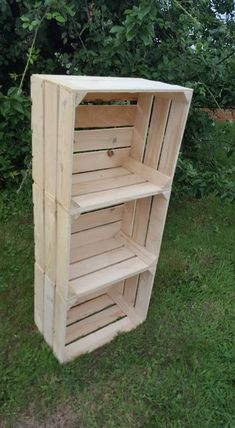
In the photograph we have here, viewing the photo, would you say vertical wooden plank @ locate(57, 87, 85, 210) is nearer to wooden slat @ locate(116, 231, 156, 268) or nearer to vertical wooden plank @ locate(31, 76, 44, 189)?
vertical wooden plank @ locate(31, 76, 44, 189)

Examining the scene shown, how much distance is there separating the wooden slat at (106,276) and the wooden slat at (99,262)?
3 cm

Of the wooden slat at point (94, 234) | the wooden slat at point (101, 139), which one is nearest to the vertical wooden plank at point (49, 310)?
the wooden slat at point (94, 234)

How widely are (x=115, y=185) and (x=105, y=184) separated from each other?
5 centimetres

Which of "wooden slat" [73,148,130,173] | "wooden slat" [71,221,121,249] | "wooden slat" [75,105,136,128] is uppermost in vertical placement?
"wooden slat" [75,105,136,128]

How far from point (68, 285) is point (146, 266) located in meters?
0.52

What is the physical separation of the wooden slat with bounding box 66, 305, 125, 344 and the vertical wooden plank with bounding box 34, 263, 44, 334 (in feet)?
0.62

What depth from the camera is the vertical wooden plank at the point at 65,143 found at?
1307 millimetres

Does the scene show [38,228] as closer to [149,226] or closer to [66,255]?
[66,255]

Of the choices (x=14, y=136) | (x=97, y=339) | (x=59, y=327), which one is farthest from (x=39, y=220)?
(x=14, y=136)

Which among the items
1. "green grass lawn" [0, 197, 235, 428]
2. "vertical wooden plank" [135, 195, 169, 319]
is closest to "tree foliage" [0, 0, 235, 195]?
"vertical wooden plank" [135, 195, 169, 319]

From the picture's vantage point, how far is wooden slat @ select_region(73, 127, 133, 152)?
5.54ft

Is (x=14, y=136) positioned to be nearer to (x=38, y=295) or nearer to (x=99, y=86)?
(x=38, y=295)

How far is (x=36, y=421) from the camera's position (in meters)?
1.78

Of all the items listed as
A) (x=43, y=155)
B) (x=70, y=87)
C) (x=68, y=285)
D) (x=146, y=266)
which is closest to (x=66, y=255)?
(x=68, y=285)
